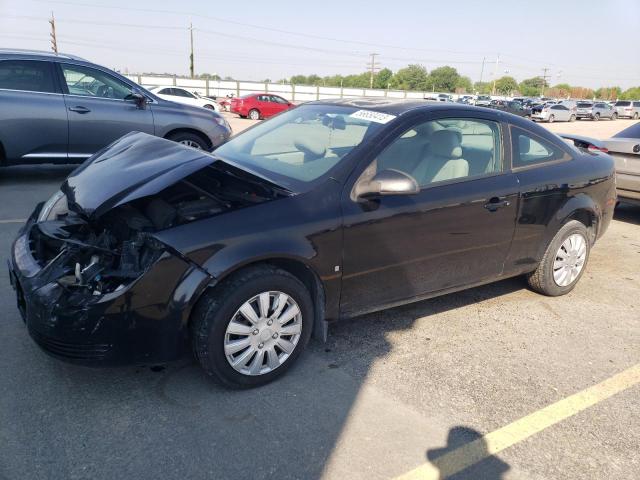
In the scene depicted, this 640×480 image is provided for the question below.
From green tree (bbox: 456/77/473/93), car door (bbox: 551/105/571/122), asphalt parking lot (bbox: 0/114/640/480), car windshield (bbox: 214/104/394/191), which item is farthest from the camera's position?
green tree (bbox: 456/77/473/93)

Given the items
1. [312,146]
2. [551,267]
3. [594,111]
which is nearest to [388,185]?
[312,146]

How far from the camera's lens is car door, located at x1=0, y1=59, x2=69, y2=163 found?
6.78m

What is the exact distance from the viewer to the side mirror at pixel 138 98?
24.4ft

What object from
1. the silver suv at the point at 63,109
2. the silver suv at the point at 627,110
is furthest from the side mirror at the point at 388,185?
the silver suv at the point at 627,110

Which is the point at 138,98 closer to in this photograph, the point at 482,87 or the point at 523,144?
the point at 523,144

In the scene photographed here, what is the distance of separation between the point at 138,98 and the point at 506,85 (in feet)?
400

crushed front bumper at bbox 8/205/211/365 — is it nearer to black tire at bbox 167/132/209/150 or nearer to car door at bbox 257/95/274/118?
black tire at bbox 167/132/209/150

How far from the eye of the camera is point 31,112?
6.84m

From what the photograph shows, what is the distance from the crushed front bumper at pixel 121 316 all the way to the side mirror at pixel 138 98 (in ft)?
17.6

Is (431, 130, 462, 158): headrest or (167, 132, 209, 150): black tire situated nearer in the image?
(431, 130, 462, 158): headrest

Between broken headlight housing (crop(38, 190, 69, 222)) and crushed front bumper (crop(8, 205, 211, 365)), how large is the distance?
2.59ft

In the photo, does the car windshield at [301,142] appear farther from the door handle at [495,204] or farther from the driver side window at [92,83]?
the driver side window at [92,83]

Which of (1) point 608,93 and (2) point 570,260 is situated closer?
(2) point 570,260

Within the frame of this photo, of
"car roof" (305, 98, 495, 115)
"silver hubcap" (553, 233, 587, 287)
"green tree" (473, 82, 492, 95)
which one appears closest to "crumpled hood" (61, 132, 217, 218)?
"car roof" (305, 98, 495, 115)
